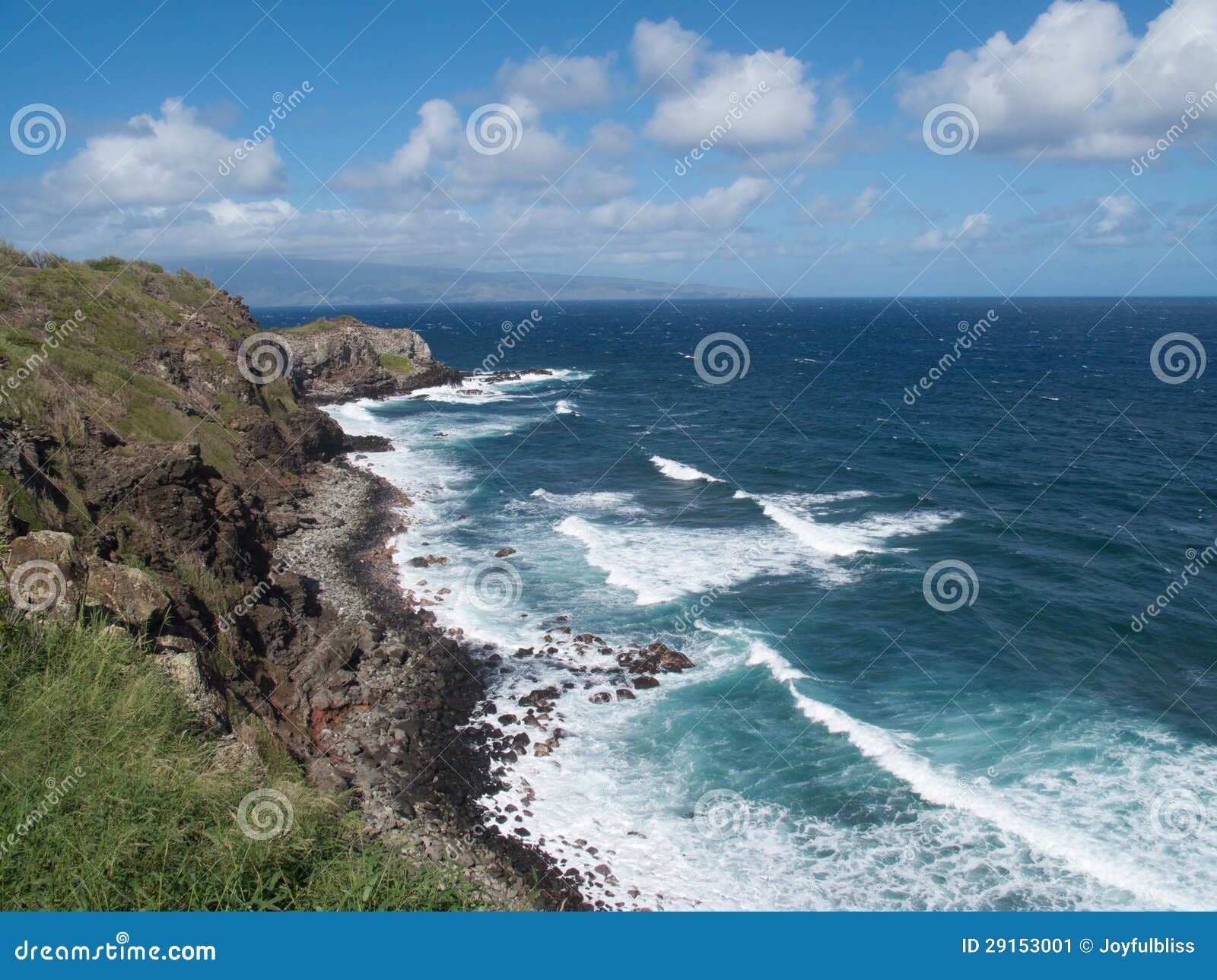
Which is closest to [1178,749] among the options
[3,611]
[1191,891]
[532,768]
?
[1191,891]

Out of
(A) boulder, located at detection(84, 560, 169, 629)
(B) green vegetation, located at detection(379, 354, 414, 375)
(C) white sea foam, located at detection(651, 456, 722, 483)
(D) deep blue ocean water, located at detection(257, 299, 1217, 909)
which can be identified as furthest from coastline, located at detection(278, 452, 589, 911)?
(B) green vegetation, located at detection(379, 354, 414, 375)

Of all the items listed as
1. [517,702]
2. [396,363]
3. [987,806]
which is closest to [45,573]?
[517,702]

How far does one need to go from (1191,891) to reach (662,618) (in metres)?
17.2

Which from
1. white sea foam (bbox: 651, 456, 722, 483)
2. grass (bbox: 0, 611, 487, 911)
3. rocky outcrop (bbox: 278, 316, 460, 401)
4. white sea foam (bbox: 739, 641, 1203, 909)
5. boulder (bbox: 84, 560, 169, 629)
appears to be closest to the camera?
grass (bbox: 0, 611, 487, 911)

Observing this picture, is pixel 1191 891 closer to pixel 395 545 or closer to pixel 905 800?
pixel 905 800

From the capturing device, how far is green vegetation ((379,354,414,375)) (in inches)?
3396

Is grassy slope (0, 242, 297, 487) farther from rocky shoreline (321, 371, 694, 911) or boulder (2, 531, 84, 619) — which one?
rocky shoreline (321, 371, 694, 911)

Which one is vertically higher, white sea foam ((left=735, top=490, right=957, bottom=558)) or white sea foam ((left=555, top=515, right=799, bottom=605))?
white sea foam ((left=735, top=490, right=957, bottom=558))

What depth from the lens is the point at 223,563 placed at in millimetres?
23578

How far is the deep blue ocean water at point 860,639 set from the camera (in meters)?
17.9

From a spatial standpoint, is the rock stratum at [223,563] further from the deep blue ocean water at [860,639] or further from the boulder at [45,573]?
the deep blue ocean water at [860,639]

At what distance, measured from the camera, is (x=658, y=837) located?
1855 cm

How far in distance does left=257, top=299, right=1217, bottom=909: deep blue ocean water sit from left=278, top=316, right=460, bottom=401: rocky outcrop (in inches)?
658

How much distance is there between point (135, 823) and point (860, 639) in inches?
964
